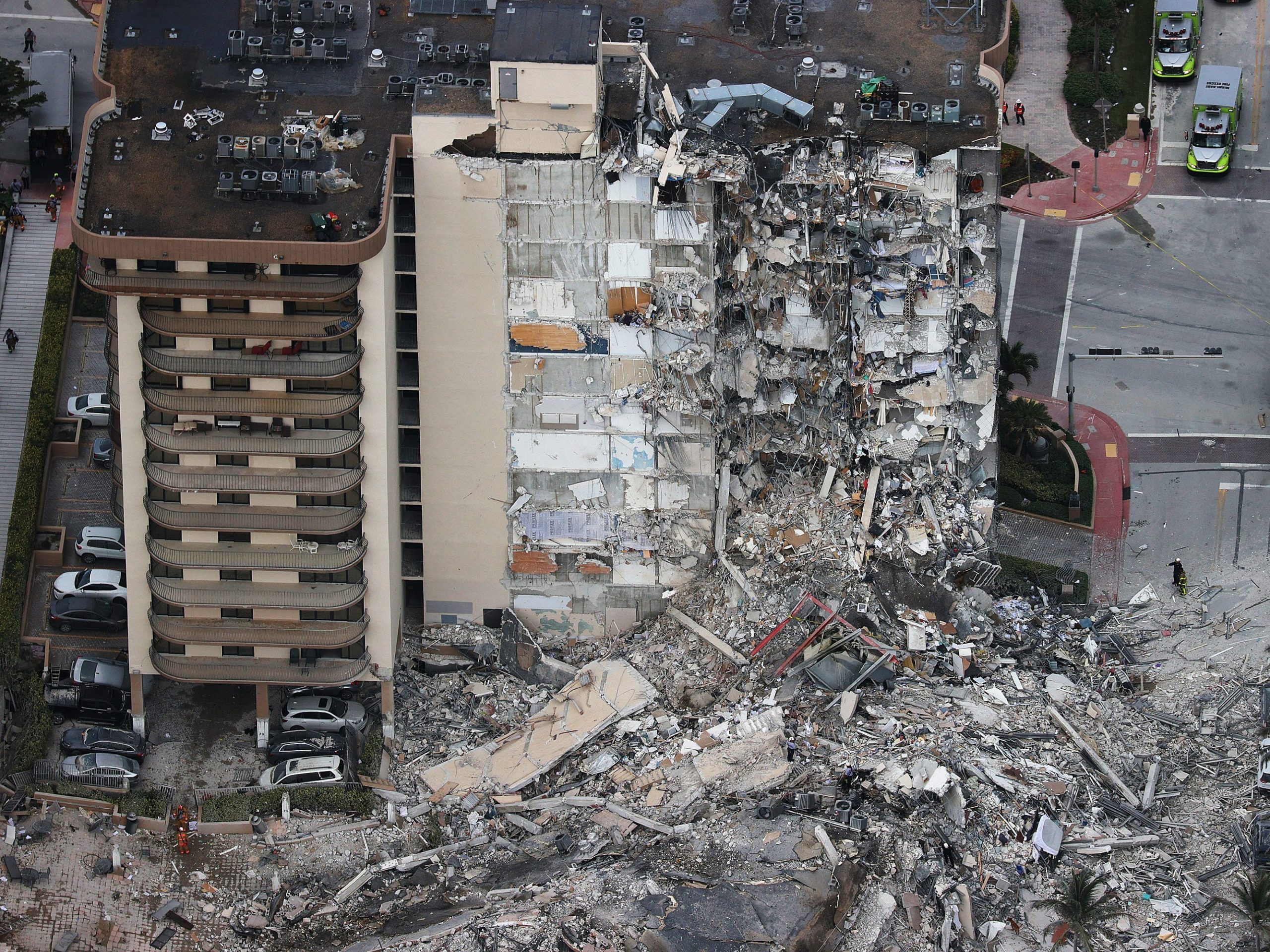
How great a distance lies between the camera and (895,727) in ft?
320

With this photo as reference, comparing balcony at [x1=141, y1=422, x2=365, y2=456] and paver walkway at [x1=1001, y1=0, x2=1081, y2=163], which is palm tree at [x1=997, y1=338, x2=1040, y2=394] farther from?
balcony at [x1=141, y1=422, x2=365, y2=456]

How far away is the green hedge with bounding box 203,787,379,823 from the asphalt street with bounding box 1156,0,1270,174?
49213mm

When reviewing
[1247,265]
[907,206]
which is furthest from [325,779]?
[1247,265]

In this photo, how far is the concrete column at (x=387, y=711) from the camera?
101938 millimetres

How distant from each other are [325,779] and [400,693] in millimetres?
5692

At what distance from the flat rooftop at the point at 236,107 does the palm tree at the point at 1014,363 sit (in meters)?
26.2

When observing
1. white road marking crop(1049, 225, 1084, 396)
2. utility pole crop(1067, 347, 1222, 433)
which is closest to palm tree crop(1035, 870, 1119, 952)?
utility pole crop(1067, 347, 1222, 433)

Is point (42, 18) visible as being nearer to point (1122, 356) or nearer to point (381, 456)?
point (381, 456)

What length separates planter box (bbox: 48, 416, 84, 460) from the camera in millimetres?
110250

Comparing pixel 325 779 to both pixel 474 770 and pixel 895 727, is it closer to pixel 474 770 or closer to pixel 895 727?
pixel 474 770

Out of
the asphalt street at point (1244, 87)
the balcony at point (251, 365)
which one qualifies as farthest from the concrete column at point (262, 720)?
the asphalt street at point (1244, 87)

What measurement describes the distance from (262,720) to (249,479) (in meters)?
10.1

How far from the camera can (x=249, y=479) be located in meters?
98.5

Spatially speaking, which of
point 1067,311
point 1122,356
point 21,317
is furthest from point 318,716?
point 1122,356
